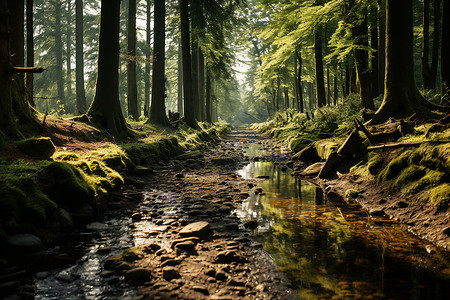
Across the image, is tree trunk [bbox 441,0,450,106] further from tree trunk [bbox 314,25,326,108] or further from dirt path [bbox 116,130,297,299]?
tree trunk [bbox 314,25,326,108]

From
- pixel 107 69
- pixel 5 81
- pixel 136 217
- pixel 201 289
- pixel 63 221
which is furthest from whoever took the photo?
pixel 107 69

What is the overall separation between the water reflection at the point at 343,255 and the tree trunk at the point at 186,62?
49.9 ft

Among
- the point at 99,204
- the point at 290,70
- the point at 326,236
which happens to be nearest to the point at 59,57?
the point at 290,70

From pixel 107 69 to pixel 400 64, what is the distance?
30.6ft

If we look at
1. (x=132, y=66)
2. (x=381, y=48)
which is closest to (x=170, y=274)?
(x=381, y=48)

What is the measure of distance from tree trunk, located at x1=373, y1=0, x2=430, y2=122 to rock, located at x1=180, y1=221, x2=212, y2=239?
6.42 m

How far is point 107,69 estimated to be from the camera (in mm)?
10836

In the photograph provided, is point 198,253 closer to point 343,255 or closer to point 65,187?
point 343,255

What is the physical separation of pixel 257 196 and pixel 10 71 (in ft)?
16.9

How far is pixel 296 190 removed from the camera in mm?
6898

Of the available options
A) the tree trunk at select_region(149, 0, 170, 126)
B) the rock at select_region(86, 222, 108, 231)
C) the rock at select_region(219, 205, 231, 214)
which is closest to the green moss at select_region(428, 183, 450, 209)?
the rock at select_region(219, 205, 231, 214)

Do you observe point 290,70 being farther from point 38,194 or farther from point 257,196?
point 38,194

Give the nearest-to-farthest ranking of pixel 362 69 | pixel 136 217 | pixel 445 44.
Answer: pixel 136 217 < pixel 445 44 < pixel 362 69

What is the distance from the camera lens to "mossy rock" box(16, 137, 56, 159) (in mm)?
5188
